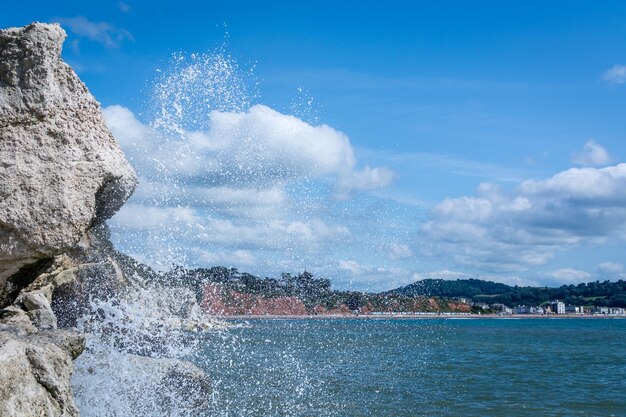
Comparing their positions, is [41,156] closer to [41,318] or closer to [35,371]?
[35,371]

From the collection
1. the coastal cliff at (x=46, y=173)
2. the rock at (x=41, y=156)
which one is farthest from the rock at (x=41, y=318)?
the rock at (x=41, y=156)

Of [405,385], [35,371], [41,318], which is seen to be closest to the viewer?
[35,371]

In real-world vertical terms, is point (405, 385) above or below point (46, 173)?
below

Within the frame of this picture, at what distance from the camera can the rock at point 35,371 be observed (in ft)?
23.5

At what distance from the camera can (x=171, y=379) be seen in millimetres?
16078

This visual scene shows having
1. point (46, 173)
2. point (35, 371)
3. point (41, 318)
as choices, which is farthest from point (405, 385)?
point (35, 371)

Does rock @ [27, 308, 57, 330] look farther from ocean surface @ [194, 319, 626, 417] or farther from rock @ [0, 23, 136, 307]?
ocean surface @ [194, 319, 626, 417]

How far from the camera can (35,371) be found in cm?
751

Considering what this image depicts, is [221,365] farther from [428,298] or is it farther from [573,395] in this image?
[428,298]

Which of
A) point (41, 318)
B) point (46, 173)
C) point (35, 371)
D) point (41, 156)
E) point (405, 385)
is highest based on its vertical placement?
point (41, 156)

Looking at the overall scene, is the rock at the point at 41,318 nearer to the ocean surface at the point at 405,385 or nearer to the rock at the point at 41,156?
the rock at the point at 41,156

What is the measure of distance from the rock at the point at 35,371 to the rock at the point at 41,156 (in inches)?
44.2

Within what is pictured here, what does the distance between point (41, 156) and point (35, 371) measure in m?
2.76

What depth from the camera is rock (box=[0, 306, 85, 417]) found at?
7156 millimetres
